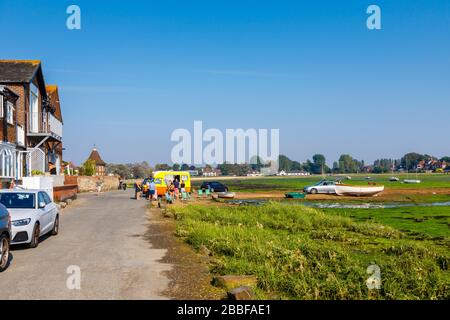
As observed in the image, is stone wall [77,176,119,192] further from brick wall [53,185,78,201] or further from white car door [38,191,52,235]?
white car door [38,191,52,235]

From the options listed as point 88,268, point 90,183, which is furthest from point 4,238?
point 90,183

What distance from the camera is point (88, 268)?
35.4 feet

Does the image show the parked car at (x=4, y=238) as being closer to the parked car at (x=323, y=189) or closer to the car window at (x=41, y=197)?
the car window at (x=41, y=197)

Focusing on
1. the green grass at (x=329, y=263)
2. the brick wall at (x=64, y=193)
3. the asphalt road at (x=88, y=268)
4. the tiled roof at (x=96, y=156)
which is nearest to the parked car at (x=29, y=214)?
the asphalt road at (x=88, y=268)

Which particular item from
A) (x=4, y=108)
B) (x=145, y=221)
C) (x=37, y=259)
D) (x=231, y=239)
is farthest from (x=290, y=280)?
(x=4, y=108)

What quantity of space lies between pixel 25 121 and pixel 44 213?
67.1ft

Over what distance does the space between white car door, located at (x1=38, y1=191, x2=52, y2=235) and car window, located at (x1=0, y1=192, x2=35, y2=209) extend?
0.25m

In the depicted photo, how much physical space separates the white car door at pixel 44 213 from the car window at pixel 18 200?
0.83 ft

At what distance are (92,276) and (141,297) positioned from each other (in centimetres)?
206

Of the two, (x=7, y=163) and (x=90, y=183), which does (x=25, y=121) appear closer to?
(x=7, y=163)

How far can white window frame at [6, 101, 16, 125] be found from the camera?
93.6 feet

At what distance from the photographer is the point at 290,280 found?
30.1ft
